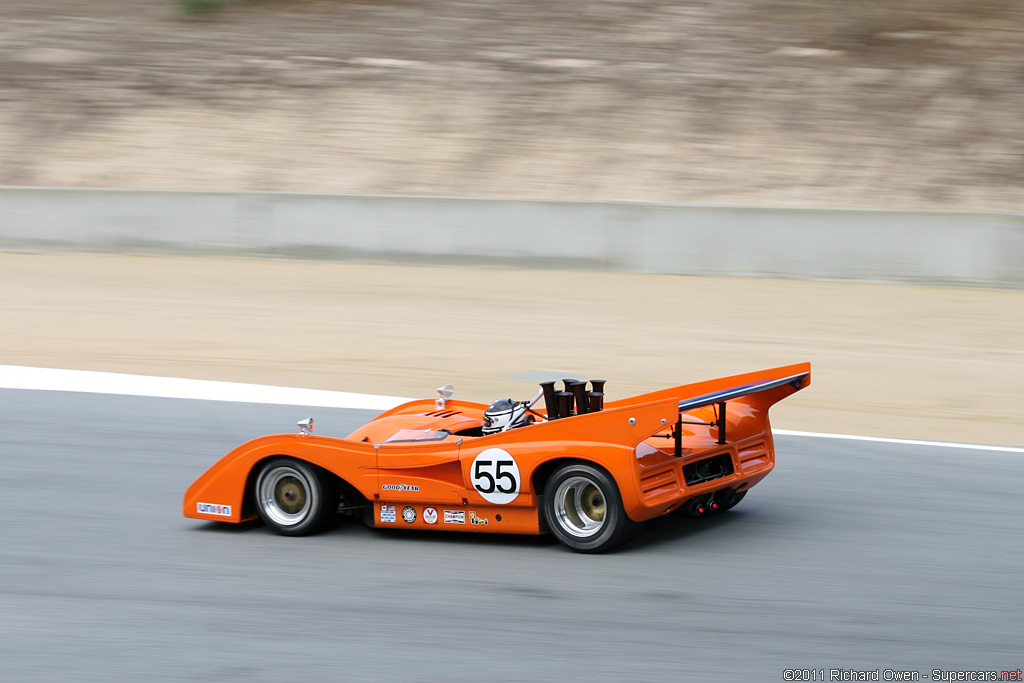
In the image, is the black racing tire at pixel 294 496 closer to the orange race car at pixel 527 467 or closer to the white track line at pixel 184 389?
the orange race car at pixel 527 467

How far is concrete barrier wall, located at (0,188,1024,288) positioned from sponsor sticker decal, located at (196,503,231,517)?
9833 mm

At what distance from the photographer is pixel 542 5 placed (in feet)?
87.8

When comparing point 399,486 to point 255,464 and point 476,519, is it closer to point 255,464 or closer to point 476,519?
point 476,519

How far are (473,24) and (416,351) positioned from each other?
17.0 m

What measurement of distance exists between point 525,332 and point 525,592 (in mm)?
7433

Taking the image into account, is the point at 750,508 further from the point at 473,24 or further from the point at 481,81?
the point at 473,24

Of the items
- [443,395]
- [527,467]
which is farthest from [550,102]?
[527,467]

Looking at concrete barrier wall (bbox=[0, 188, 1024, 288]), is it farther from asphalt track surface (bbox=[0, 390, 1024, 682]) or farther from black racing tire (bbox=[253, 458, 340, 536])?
black racing tire (bbox=[253, 458, 340, 536])

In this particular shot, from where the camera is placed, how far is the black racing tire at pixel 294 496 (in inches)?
212

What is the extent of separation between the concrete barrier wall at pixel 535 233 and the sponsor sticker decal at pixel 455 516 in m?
9.93

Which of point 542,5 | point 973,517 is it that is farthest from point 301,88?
point 973,517

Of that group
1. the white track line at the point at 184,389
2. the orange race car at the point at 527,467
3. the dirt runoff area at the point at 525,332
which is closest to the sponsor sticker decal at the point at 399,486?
the orange race car at the point at 527,467

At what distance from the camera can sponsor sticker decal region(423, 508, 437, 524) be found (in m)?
5.27

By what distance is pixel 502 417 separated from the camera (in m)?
5.36
